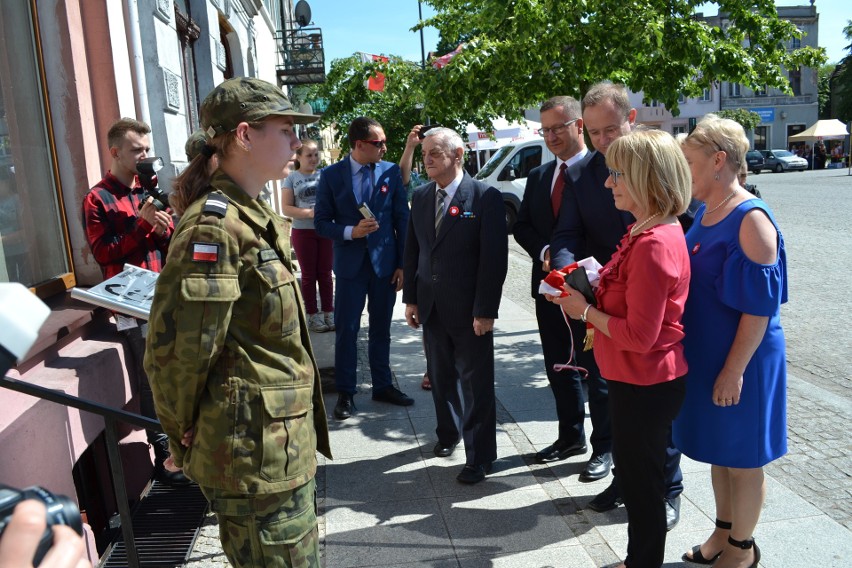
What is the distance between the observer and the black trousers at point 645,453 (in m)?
2.72

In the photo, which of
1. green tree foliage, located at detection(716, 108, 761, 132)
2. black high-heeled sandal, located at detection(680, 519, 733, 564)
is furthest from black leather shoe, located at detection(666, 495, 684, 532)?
green tree foliage, located at detection(716, 108, 761, 132)

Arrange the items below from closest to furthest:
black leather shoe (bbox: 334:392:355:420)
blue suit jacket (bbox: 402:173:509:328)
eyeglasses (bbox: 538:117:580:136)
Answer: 1. blue suit jacket (bbox: 402:173:509:328)
2. eyeglasses (bbox: 538:117:580:136)
3. black leather shoe (bbox: 334:392:355:420)

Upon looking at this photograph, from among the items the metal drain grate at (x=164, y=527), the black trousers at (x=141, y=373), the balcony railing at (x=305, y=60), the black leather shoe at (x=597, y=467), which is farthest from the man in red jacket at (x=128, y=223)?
the balcony railing at (x=305, y=60)

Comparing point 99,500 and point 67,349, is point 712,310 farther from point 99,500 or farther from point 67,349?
point 99,500

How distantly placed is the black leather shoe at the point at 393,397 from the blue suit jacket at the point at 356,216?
0.92 metres

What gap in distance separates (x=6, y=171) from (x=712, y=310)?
11.1 ft

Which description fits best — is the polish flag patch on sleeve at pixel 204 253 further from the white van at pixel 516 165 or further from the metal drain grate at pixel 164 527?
the white van at pixel 516 165

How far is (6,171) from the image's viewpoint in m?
3.50

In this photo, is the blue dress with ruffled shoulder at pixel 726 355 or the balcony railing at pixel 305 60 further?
the balcony railing at pixel 305 60

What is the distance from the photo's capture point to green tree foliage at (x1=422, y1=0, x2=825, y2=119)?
17.3 ft

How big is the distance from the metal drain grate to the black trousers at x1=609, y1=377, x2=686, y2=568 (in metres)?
2.07

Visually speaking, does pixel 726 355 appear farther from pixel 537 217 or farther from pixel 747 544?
pixel 537 217

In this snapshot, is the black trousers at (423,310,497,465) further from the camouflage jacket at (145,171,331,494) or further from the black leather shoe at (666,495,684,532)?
the camouflage jacket at (145,171,331,494)

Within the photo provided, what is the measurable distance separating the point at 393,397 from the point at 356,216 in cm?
142
